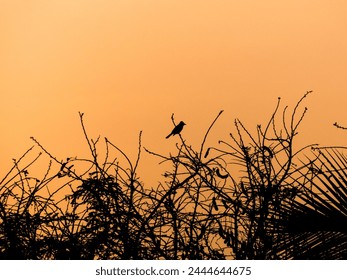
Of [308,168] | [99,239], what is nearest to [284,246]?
[308,168]

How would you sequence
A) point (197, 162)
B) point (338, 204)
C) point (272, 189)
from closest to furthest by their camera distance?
point (338, 204)
point (272, 189)
point (197, 162)

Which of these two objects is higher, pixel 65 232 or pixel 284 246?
pixel 65 232

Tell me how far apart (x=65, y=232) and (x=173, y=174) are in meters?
0.68

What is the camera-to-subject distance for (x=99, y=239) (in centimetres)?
318

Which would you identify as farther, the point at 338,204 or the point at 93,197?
the point at 93,197

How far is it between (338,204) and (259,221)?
394 mm

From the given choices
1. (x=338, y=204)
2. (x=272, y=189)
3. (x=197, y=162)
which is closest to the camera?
(x=338, y=204)

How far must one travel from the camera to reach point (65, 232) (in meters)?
3.29
